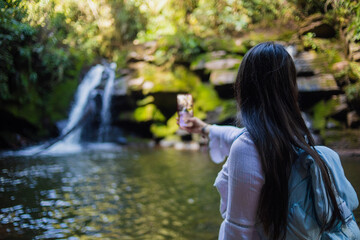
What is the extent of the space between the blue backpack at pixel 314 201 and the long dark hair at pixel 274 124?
0.02 meters

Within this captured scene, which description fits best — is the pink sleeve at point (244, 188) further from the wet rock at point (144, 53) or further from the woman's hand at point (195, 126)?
the wet rock at point (144, 53)

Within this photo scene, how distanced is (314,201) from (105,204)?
3210 mm

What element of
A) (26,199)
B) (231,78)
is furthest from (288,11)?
(231,78)

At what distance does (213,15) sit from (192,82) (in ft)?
8.76

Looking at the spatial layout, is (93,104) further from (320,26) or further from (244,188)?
(244,188)

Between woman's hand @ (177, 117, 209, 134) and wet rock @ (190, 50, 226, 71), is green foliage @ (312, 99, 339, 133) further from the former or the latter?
woman's hand @ (177, 117, 209, 134)

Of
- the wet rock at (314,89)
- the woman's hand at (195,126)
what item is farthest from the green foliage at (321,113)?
the woman's hand at (195,126)

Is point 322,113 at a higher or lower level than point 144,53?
lower

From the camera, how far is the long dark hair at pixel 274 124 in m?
1.00

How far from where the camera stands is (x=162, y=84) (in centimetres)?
1101

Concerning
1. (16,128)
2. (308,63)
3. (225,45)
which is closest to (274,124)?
(308,63)

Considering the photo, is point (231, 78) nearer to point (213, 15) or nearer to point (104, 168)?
point (213, 15)

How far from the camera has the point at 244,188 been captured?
0.99 m

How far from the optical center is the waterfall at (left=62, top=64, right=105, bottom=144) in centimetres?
1051
